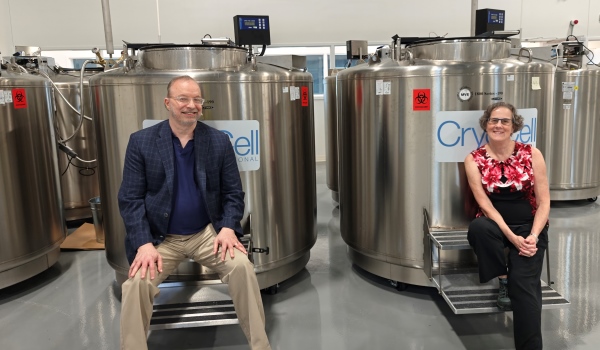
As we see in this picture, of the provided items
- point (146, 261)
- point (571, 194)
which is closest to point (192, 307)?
point (146, 261)

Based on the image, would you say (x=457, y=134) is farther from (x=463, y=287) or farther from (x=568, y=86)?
(x=568, y=86)

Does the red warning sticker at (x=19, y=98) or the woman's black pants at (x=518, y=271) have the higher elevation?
the red warning sticker at (x=19, y=98)

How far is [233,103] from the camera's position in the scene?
7.33 feet

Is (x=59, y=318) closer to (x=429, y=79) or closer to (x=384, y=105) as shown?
(x=384, y=105)

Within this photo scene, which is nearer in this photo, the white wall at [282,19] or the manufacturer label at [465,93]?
the manufacturer label at [465,93]

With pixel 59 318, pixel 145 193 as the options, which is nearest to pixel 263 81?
pixel 145 193

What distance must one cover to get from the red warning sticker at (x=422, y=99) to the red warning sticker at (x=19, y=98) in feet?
6.98

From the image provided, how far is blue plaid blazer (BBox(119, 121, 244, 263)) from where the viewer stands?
193cm

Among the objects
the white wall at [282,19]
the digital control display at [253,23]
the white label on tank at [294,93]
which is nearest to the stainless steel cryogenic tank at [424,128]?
the white label on tank at [294,93]

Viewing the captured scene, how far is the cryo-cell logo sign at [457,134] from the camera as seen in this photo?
2.29 meters

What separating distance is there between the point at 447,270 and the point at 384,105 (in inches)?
35.6

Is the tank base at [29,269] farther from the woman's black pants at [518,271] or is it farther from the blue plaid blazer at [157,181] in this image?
the woman's black pants at [518,271]

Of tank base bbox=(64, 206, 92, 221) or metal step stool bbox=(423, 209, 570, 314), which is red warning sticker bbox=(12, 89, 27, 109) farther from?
metal step stool bbox=(423, 209, 570, 314)

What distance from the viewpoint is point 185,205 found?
6.52 feet
